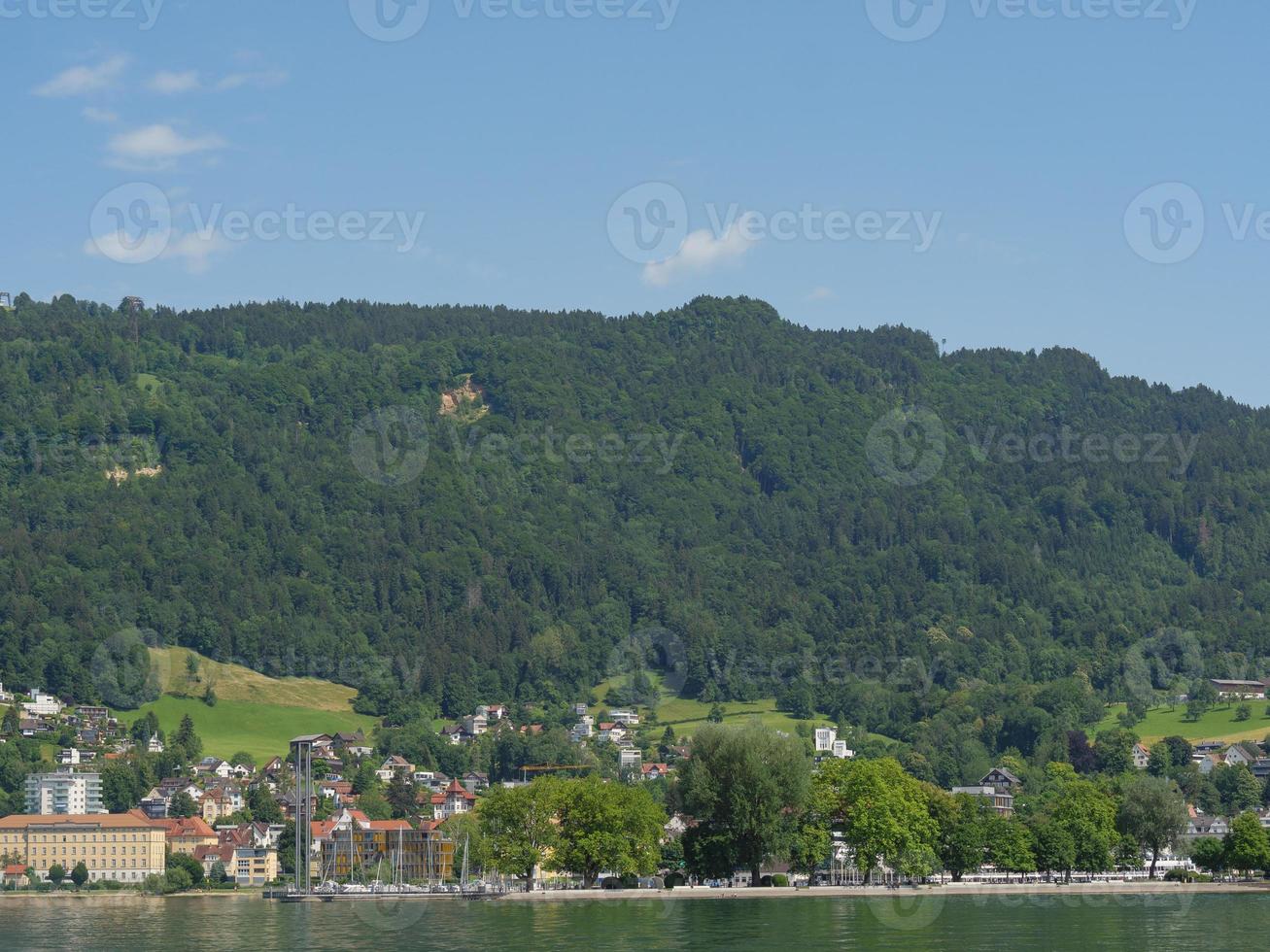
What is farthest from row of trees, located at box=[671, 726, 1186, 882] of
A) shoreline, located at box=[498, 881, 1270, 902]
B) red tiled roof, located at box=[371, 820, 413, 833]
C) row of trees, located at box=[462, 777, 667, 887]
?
red tiled roof, located at box=[371, 820, 413, 833]

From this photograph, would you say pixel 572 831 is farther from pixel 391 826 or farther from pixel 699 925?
pixel 391 826

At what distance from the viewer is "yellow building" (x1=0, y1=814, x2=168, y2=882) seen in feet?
579

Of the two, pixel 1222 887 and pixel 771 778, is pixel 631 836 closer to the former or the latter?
pixel 771 778

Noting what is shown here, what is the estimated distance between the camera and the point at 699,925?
91500mm

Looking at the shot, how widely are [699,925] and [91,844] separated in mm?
101991

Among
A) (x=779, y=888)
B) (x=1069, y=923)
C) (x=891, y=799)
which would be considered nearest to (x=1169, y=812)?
(x=891, y=799)

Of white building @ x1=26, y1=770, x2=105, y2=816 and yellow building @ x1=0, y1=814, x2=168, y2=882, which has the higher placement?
white building @ x1=26, y1=770, x2=105, y2=816

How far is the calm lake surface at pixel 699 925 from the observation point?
82.2 m

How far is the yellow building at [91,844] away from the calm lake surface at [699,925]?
171 feet

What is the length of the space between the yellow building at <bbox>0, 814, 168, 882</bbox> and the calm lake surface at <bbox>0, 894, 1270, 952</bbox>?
171 feet

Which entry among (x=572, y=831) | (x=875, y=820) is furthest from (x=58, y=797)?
(x=875, y=820)

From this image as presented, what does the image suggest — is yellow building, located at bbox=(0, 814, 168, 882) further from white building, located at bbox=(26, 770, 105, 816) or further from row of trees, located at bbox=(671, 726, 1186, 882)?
row of trees, located at bbox=(671, 726, 1186, 882)

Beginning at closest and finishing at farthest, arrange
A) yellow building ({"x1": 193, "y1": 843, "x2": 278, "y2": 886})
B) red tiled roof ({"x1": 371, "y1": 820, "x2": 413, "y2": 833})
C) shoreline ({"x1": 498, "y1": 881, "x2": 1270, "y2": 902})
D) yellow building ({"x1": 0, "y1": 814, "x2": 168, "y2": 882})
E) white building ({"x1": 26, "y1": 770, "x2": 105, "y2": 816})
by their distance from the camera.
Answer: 1. shoreline ({"x1": 498, "y1": 881, "x2": 1270, "y2": 902})
2. red tiled roof ({"x1": 371, "y1": 820, "x2": 413, "y2": 833})
3. yellow building ({"x1": 193, "y1": 843, "x2": 278, "y2": 886})
4. yellow building ({"x1": 0, "y1": 814, "x2": 168, "y2": 882})
5. white building ({"x1": 26, "y1": 770, "x2": 105, "y2": 816})

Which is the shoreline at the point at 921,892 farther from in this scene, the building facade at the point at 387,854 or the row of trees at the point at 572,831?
the building facade at the point at 387,854
